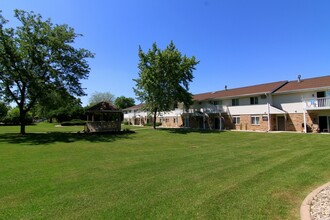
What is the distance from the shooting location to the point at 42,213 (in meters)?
5.44

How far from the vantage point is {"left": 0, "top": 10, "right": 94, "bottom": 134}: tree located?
26391 millimetres

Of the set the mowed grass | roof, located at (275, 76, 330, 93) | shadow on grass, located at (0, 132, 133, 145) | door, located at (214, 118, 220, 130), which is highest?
roof, located at (275, 76, 330, 93)

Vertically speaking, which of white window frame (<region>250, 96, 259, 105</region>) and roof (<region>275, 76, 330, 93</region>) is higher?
roof (<region>275, 76, 330, 93</region>)

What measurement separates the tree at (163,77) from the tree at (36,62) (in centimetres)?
995

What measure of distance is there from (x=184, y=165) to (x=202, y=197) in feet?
13.9

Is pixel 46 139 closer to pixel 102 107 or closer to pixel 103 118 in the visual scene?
pixel 102 107

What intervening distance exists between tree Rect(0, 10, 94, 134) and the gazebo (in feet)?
10.4

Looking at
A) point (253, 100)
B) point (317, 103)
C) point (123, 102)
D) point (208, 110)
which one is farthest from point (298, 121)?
point (123, 102)

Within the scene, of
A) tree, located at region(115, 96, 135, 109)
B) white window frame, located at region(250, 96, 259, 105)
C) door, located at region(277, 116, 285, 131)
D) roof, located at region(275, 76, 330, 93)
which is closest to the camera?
roof, located at region(275, 76, 330, 93)

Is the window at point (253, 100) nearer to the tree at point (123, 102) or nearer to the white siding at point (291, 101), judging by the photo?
the white siding at point (291, 101)

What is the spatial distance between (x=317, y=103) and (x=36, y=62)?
3130cm

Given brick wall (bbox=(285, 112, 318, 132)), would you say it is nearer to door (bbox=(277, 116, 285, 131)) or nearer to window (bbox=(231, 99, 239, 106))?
door (bbox=(277, 116, 285, 131))

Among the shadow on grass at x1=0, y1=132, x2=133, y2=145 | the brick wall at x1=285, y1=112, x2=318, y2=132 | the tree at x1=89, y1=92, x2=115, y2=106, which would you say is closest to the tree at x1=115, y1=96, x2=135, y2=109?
the tree at x1=89, y1=92, x2=115, y2=106

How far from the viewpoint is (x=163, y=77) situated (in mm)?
37125
